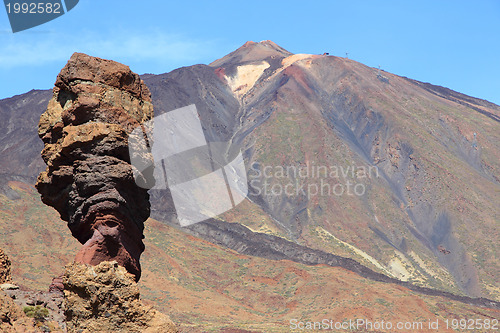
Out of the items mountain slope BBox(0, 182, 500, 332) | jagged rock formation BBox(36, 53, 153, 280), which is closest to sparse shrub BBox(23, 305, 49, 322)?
jagged rock formation BBox(36, 53, 153, 280)

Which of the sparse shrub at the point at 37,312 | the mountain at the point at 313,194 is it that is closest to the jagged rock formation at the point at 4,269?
the sparse shrub at the point at 37,312

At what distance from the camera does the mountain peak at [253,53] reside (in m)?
176

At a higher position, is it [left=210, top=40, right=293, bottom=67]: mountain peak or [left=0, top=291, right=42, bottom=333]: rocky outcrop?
[left=210, top=40, right=293, bottom=67]: mountain peak

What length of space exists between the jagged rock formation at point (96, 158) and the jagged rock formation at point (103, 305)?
72.1 inches

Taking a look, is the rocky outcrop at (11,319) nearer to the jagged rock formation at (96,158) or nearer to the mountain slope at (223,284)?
the jagged rock formation at (96,158)

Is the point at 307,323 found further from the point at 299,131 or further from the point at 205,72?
the point at 205,72

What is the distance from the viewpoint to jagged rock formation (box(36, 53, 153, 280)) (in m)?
15.5

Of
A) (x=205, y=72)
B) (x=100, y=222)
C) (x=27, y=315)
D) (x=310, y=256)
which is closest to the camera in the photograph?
(x=27, y=315)

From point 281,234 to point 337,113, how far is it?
56.5 meters

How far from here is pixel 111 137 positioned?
1550 cm

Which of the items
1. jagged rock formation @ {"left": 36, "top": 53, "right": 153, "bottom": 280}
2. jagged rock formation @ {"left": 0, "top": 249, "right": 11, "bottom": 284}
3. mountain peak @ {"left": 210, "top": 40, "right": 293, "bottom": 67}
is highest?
mountain peak @ {"left": 210, "top": 40, "right": 293, "bottom": 67}

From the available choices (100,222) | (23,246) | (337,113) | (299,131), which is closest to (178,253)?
(23,246)

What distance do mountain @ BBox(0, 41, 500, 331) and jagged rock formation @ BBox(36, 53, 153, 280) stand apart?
3261 cm

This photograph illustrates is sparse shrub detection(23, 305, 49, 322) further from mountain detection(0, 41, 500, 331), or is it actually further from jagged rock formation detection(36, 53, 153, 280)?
mountain detection(0, 41, 500, 331)
